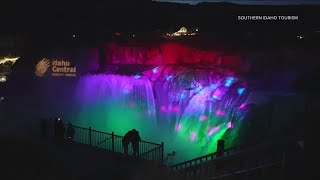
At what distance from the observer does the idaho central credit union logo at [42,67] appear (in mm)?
25109

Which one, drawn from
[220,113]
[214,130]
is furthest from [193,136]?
[220,113]

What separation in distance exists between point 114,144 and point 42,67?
11324 millimetres

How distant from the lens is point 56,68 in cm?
2494

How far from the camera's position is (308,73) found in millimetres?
16625

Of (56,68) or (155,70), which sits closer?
(155,70)

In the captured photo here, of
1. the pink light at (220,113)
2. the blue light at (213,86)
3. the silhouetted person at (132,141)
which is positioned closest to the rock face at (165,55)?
the blue light at (213,86)

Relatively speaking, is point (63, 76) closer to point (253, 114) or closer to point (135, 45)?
point (135, 45)

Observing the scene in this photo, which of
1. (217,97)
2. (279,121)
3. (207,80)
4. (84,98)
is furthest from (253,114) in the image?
(84,98)

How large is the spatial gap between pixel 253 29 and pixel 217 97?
8.17 meters

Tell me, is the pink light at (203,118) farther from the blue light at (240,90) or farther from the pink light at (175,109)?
the blue light at (240,90)

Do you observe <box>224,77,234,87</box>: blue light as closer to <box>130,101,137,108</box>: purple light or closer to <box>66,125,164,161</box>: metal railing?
<box>66,125,164,161</box>: metal railing

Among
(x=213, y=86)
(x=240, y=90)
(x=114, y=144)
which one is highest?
Result: (x=213, y=86)

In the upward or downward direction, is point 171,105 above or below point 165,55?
below

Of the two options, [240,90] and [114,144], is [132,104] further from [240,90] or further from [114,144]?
[240,90]
